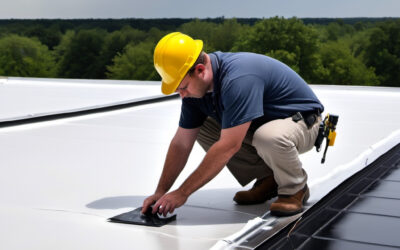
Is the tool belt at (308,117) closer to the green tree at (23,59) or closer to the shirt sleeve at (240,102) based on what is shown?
the shirt sleeve at (240,102)

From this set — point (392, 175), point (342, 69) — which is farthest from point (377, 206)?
point (342, 69)

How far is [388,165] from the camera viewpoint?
10.9 ft

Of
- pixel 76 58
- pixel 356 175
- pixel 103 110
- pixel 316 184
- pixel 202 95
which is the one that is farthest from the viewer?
pixel 76 58

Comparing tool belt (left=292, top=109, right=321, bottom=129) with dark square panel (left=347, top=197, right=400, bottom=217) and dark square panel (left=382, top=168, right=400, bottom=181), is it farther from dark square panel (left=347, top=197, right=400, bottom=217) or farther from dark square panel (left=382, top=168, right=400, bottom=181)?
dark square panel (left=382, top=168, right=400, bottom=181)

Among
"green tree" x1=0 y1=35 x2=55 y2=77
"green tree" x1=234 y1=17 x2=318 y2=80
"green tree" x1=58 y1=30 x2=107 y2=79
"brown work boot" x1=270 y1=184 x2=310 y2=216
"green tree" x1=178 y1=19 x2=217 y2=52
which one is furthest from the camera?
"green tree" x1=178 y1=19 x2=217 y2=52

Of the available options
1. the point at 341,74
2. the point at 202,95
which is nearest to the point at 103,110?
the point at 202,95

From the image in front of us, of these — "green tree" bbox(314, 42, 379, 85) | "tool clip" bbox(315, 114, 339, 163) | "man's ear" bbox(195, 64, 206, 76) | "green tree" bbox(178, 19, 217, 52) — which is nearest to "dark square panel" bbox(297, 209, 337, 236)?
"tool clip" bbox(315, 114, 339, 163)

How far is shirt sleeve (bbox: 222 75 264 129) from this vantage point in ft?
6.35

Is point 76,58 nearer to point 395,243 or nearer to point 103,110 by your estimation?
point 103,110

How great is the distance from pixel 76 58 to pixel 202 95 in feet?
121

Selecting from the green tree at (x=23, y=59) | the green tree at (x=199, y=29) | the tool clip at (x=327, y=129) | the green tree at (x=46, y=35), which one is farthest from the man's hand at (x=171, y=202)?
the green tree at (x=46, y=35)

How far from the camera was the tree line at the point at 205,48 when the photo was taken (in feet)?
106

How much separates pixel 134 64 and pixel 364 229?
34.9 metres

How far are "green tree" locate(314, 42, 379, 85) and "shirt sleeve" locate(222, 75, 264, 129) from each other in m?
32.2
